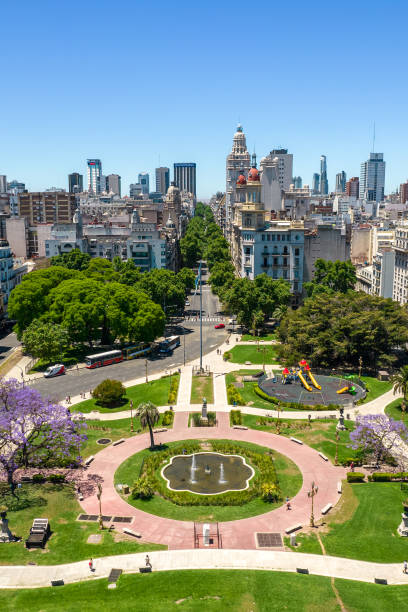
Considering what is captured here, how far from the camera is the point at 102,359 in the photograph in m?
95.5

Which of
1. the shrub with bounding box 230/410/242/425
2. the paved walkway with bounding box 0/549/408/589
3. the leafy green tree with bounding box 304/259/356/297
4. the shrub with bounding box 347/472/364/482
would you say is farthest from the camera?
the leafy green tree with bounding box 304/259/356/297

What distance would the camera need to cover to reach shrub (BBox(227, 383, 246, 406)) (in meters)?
77.8

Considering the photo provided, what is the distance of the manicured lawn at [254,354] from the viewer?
3863 inches

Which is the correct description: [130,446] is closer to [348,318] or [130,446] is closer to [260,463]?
[260,463]

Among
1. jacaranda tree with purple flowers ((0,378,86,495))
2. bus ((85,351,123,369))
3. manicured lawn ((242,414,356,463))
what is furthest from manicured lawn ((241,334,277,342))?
jacaranda tree with purple flowers ((0,378,86,495))

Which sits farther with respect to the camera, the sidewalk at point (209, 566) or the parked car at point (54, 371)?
the parked car at point (54, 371)

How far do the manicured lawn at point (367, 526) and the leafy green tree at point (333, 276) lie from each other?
78544mm

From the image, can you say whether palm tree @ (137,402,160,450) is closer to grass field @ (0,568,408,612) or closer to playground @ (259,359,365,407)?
grass field @ (0,568,408,612)

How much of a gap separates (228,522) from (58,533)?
15.0 m

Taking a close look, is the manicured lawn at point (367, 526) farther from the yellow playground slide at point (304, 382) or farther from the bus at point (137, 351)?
the bus at point (137, 351)

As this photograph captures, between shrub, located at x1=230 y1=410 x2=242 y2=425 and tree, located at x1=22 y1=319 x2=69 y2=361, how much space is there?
115 feet

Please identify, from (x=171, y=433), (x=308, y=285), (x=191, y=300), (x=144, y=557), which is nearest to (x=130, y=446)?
(x=171, y=433)

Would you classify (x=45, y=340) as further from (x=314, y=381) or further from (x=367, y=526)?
(x=367, y=526)

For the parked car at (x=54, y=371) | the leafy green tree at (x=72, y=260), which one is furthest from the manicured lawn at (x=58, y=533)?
the leafy green tree at (x=72, y=260)
